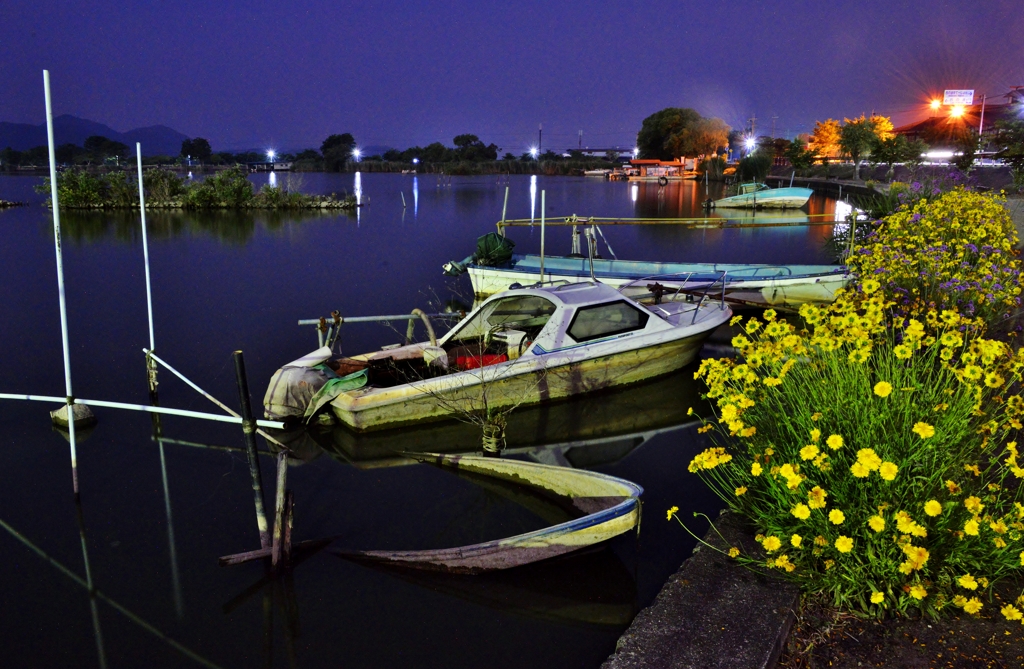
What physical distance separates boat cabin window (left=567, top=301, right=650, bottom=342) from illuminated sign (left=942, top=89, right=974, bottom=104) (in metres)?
127

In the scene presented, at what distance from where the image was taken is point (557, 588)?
6562 millimetres

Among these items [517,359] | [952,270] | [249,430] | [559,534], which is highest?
[952,270]

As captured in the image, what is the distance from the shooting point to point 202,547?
744 cm

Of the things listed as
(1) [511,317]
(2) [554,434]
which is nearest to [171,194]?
(1) [511,317]

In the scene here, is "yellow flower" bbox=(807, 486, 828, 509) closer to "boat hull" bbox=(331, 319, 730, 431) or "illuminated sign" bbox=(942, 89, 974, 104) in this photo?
"boat hull" bbox=(331, 319, 730, 431)

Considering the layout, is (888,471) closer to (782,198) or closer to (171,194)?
(782,198)

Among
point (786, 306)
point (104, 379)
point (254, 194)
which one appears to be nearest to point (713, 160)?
point (254, 194)

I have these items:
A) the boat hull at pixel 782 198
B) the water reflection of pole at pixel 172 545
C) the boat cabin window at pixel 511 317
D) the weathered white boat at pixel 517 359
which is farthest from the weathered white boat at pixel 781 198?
the water reflection of pole at pixel 172 545

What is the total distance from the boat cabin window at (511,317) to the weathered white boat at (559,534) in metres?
4.29

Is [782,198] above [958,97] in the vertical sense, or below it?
below

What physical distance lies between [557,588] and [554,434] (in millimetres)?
4099

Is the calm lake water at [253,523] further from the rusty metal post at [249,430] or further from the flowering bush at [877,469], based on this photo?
the flowering bush at [877,469]

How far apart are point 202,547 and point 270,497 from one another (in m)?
1.17

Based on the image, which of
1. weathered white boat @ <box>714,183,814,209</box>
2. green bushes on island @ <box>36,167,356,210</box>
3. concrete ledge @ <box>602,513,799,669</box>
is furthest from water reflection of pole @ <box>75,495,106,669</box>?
green bushes on island @ <box>36,167,356,210</box>
